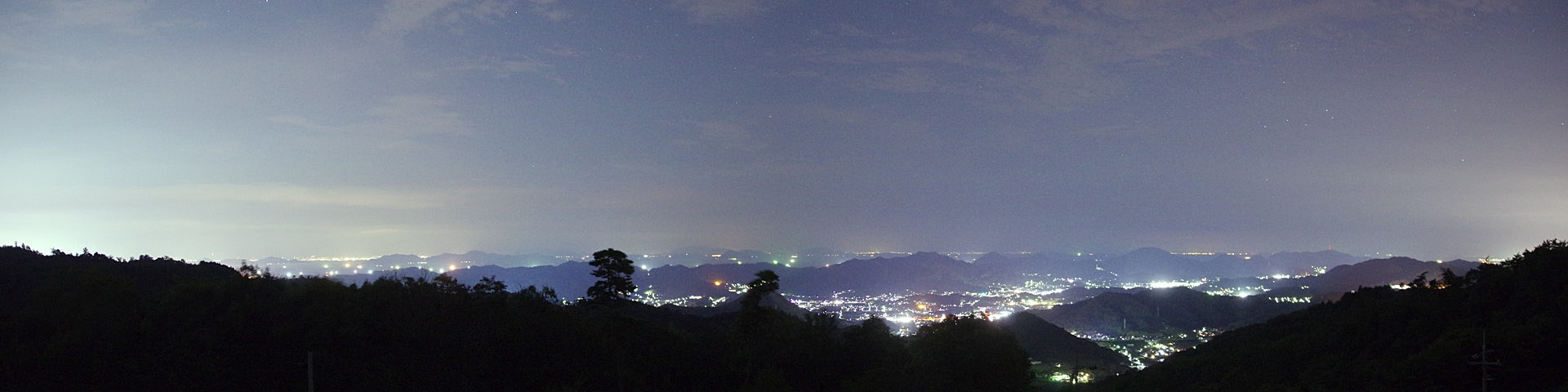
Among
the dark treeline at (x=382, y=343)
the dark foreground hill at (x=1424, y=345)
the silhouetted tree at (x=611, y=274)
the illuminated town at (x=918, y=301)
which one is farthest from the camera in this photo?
the illuminated town at (x=918, y=301)

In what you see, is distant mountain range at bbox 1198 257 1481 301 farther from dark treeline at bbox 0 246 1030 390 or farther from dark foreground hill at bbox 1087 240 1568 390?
dark treeline at bbox 0 246 1030 390

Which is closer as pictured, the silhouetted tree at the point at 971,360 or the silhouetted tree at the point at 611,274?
the silhouetted tree at the point at 971,360

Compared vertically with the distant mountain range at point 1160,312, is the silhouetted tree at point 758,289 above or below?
above

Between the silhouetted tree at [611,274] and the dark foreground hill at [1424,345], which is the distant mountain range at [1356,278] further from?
the silhouetted tree at [611,274]

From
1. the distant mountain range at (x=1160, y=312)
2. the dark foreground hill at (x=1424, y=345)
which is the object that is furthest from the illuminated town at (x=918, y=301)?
the dark foreground hill at (x=1424, y=345)

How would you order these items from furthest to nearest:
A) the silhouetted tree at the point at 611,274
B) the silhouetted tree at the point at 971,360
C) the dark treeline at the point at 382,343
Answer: the silhouetted tree at the point at 611,274 → the silhouetted tree at the point at 971,360 → the dark treeline at the point at 382,343

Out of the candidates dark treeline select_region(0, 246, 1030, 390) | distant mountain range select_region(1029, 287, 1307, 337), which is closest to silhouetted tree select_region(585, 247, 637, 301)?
dark treeline select_region(0, 246, 1030, 390)

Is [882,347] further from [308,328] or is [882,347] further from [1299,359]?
[1299,359]
